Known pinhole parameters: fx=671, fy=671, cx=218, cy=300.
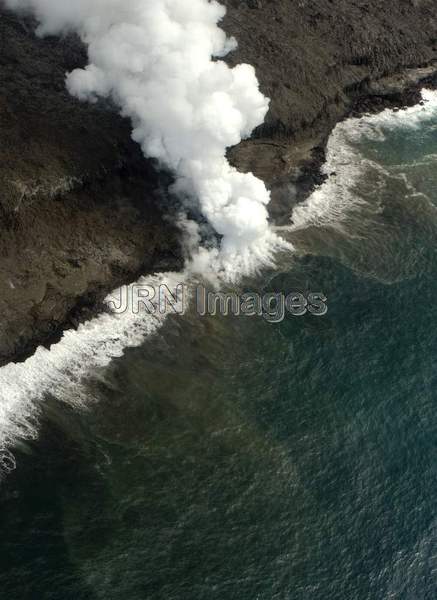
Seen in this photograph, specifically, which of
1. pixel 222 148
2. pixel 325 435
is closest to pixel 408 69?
pixel 222 148

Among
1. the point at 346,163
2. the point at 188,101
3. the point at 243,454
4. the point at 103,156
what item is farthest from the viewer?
the point at 346,163

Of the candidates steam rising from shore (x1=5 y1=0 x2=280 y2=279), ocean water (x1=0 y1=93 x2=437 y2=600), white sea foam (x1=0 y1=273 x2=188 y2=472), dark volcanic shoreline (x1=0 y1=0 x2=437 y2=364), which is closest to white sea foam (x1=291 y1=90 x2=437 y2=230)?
dark volcanic shoreline (x1=0 y1=0 x2=437 y2=364)

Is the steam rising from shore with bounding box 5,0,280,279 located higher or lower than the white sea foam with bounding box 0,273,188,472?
higher

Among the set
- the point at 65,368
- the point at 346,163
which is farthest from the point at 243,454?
the point at 346,163

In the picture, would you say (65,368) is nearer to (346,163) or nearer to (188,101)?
(188,101)

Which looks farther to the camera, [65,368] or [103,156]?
[103,156]

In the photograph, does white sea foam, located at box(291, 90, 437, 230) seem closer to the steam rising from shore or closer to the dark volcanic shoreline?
the dark volcanic shoreline
